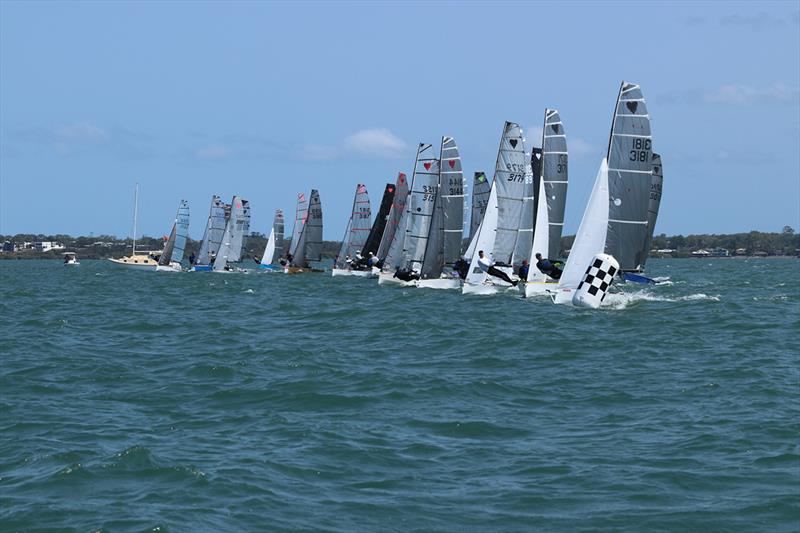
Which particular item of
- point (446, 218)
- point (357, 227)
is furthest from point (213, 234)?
point (446, 218)

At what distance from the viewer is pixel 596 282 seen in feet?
94.8

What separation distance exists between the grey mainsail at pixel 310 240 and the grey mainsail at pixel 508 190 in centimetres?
2838

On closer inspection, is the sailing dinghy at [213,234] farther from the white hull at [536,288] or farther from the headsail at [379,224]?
the white hull at [536,288]

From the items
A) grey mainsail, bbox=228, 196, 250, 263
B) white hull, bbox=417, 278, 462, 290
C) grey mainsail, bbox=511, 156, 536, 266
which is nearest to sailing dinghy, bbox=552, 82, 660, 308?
grey mainsail, bbox=511, 156, 536, 266

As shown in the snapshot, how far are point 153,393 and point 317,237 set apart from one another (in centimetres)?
5187

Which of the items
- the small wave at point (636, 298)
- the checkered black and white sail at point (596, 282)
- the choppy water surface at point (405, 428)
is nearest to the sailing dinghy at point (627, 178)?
the small wave at point (636, 298)

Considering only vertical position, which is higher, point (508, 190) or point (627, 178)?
point (627, 178)

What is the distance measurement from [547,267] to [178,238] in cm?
4709

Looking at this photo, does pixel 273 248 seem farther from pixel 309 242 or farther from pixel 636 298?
pixel 636 298

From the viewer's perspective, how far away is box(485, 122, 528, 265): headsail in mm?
38938

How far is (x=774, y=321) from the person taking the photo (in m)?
26.0

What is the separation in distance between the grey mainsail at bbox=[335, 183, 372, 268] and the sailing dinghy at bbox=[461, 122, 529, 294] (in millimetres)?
23685

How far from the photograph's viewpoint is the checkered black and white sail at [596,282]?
28.8 meters

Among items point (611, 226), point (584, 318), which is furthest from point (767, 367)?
point (611, 226)
